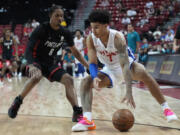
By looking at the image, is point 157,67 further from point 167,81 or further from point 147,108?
point 147,108

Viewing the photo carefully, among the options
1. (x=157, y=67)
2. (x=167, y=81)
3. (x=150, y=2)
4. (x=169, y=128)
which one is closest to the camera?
(x=169, y=128)

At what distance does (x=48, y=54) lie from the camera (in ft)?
12.7

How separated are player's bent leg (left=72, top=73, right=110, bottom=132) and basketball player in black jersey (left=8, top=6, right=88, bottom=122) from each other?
41 centimetres

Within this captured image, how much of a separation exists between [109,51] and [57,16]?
890mm

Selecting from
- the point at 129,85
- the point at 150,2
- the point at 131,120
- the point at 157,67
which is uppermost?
the point at 150,2

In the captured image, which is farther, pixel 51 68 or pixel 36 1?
pixel 36 1

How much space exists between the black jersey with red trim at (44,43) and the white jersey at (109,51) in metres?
0.67

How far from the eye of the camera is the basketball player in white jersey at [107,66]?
3051mm

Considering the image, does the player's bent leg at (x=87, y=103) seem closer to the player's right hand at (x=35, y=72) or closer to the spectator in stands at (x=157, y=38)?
the player's right hand at (x=35, y=72)

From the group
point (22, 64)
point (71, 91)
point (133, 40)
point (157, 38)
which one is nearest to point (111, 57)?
point (71, 91)

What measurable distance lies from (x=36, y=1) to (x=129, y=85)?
21261 mm

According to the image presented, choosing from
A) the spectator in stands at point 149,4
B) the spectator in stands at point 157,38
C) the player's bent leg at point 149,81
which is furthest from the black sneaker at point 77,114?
the spectator in stands at point 149,4

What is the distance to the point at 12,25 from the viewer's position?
20750mm

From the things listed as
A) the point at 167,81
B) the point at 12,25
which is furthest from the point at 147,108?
the point at 12,25
